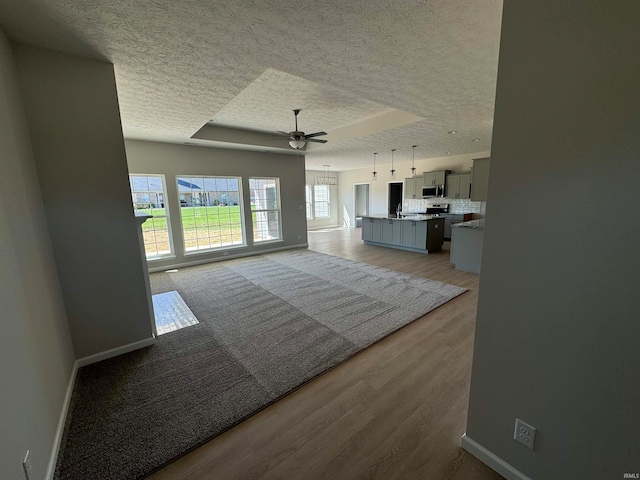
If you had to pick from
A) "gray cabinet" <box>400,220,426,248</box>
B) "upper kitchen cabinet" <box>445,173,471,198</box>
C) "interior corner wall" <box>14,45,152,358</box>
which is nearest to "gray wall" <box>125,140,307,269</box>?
"gray cabinet" <box>400,220,426,248</box>

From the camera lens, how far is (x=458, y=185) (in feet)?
25.0

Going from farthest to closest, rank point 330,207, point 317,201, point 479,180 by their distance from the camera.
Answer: point 330,207, point 317,201, point 479,180

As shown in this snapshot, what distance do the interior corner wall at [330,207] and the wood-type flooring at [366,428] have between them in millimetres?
8984

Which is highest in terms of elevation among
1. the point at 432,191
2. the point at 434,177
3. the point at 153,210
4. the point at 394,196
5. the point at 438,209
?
the point at 434,177

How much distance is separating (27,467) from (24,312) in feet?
2.41

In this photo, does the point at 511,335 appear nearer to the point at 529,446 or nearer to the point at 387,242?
the point at 529,446

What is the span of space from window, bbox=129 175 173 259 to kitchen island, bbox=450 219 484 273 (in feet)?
19.2

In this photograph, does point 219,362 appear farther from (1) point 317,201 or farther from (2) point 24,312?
(1) point 317,201

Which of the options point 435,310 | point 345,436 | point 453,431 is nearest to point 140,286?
point 345,436

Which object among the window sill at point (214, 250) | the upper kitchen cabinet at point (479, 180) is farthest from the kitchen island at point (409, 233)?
the window sill at point (214, 250)

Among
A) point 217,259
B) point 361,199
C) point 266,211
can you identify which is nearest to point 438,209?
point 361,199

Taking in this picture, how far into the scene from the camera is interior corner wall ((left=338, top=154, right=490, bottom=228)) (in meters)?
7.84

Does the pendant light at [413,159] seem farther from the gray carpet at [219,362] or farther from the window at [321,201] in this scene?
the window at [321,201]

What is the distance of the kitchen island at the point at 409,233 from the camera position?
6.26 meters
